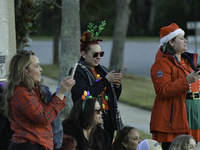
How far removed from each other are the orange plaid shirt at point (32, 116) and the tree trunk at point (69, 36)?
5.49 meters

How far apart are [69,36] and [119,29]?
8212 mm

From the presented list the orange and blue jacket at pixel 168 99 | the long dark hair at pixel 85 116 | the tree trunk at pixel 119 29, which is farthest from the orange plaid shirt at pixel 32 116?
the tree trunk at pixel 119 29

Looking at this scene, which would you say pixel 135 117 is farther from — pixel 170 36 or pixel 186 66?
pixel 170 36

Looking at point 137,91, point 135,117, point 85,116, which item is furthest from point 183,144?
point 137,91

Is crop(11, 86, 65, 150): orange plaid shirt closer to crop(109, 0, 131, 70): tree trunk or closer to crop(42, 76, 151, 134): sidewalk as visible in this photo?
crop(42, 76, 151, 134): sidewalk

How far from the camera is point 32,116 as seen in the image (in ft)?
11.5

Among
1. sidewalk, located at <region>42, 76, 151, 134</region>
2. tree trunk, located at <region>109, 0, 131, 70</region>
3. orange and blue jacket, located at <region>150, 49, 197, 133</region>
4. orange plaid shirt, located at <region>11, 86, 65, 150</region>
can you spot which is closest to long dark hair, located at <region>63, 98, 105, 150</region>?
orange and blue jacket, located at <region>150, 49, 197, 133</region>

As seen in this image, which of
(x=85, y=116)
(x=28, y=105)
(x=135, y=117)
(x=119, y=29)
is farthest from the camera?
(x=119, y=29)

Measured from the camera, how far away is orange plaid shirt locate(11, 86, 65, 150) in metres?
3.52

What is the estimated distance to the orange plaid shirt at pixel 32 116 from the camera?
352 cm

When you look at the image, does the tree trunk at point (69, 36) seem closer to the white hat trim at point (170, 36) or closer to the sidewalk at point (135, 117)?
the sidewalk at point (135, 117)

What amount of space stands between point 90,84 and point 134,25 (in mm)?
52675

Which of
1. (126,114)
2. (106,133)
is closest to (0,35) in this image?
(106,133)

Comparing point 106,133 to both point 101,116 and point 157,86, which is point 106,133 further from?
point 157,86
